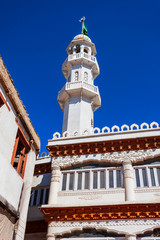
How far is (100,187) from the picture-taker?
1599 centimetres

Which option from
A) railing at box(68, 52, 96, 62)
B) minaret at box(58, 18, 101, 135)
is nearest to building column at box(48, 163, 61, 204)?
minaret at box(58, 18, 101, 135)

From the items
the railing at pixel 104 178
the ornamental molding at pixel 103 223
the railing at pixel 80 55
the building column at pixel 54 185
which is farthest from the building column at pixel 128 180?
the railing at pixel 80 55

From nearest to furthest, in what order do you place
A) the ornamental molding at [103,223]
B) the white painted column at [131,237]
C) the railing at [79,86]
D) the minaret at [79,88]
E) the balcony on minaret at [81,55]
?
the white painted column at [131,237] → the ornamental molding at [103,223] → the minaret at [79,88] → the railing at [79,86] → the balcony on minaret at [81,55]

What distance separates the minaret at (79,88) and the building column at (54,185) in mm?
6921

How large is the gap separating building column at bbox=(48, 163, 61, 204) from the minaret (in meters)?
6.92

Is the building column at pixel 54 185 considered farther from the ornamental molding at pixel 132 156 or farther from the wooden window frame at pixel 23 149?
the wooden window frame at pixel 23 149

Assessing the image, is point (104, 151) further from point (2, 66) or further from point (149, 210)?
point (2, 66)

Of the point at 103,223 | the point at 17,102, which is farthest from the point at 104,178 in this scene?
the point at 17,102

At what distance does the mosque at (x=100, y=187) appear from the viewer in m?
14.3

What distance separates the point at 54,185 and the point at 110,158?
386cm

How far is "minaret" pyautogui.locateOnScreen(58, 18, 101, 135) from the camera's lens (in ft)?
84.1

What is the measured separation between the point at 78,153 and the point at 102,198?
3379 millimetres

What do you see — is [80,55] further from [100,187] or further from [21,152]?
[21,152]

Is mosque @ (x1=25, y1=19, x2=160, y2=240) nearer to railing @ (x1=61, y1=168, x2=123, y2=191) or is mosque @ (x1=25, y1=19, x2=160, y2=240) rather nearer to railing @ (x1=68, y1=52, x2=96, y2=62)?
railing @ (x1=61, y1=168, x2=123, y2=191)
